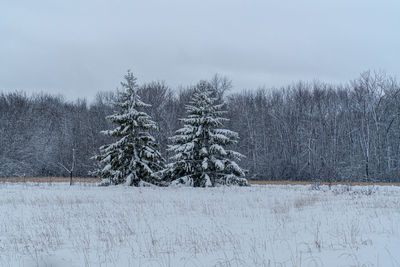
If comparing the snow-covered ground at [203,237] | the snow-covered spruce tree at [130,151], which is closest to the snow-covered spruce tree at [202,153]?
the snow-covered spruce tree at [130,151]

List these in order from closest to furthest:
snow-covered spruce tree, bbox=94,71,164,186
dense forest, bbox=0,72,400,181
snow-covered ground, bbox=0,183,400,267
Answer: snow-covered ground, bbox=0,183,400,267, snow-covered spruce tree, bbox=94,71,164,186, dense forest, bbox=0,72,400,181

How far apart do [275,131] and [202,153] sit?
89.1 feet

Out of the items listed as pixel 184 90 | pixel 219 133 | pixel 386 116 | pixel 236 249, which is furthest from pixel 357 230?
pixel 184 90

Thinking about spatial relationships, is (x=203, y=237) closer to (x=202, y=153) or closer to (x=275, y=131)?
(x=202, y=153)

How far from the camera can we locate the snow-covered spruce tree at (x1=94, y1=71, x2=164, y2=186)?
23266 mm

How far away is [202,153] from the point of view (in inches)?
911

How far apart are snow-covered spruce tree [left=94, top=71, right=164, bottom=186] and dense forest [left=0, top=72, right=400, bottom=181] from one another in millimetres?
14878

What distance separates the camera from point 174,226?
30.1 feet

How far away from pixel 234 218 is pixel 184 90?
153ft

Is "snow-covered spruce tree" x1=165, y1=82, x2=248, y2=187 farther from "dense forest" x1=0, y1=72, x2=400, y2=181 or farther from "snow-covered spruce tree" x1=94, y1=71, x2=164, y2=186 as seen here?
"dense forest" x1=0, y1=72, x2=400, y2=181

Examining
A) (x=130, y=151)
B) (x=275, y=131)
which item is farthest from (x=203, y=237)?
(x=275, y=131)

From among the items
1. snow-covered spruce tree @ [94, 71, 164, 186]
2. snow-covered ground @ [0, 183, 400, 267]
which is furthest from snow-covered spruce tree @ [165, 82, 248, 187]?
snow-covered ground @ [0, 183, 400, 267]

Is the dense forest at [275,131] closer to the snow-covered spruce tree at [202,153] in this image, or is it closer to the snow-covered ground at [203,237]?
the snow-covered spruce tree at [202,153]

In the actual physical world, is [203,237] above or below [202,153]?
below
